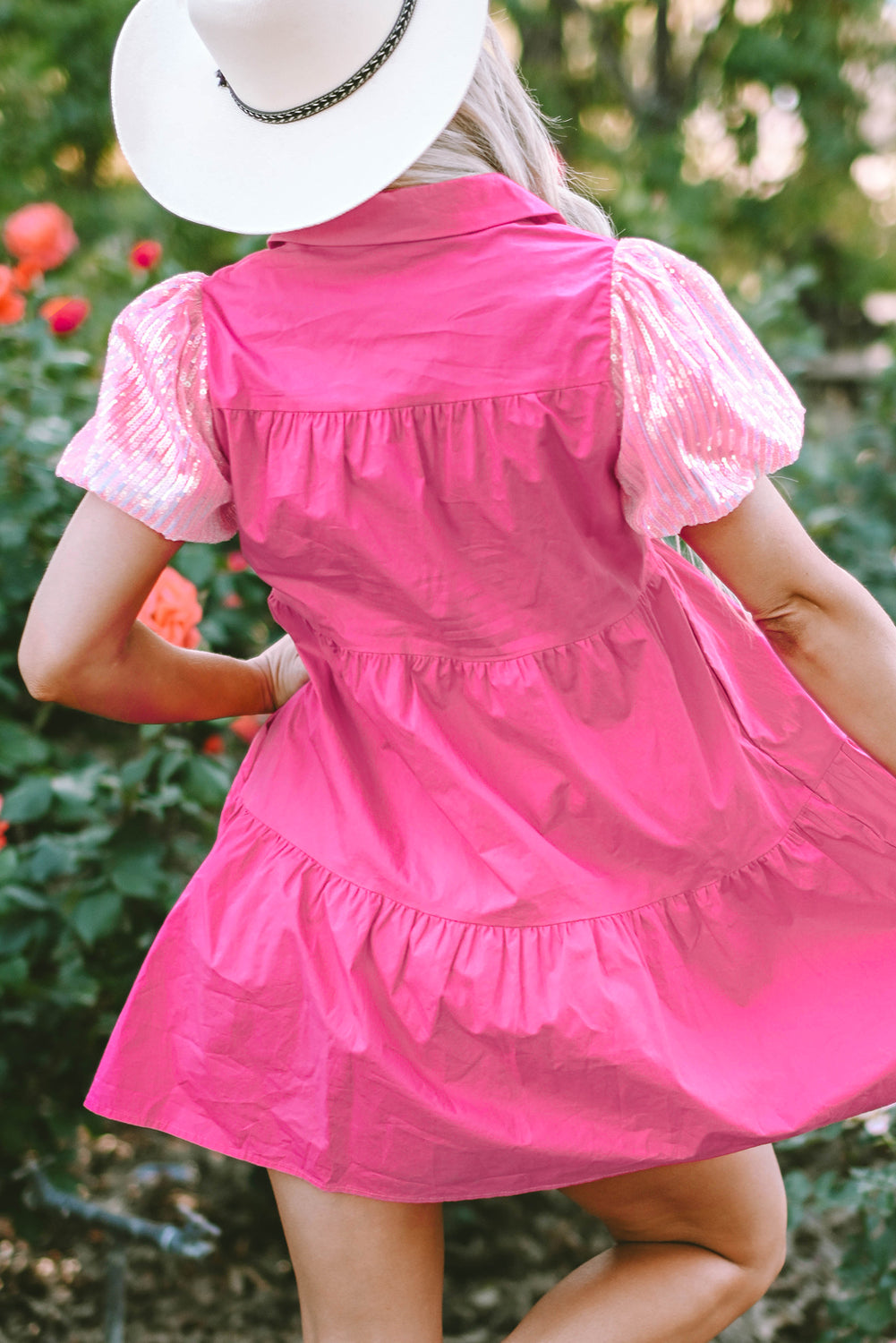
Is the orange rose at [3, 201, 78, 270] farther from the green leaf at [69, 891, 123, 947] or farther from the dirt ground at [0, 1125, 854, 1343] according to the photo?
the dirt ground at [0, 1125, 854, 1343]

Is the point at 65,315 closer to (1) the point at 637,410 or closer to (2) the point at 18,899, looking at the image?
(2) the point at 18,899

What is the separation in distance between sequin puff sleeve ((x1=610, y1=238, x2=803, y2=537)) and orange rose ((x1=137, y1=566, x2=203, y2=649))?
0.76 m

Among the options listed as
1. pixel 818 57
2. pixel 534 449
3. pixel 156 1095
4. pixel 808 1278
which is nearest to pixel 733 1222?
pixel 156 1095

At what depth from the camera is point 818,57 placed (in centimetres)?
615

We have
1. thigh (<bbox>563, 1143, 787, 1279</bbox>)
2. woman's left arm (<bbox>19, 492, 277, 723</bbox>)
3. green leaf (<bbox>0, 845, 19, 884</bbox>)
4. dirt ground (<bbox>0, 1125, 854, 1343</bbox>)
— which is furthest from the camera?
dirt ground (<bbox>0, 1125, 854, 1343</bbox>)

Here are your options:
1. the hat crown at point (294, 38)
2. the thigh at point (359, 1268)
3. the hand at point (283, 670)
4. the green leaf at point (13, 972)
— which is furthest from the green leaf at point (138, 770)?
the hat crown at point (294, 38)

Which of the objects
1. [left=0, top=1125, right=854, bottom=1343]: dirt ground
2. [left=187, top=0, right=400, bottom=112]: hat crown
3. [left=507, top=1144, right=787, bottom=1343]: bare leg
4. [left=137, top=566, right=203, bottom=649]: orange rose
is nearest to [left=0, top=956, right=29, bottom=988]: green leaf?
[left=0, top=1125, right=854, bottom=1343]: dirt ground

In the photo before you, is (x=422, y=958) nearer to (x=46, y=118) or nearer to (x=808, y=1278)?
(x=808, y=1278)

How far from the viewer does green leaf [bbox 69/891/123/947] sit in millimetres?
1822

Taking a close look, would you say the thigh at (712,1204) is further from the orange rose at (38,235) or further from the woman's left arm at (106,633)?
the orange rose at (38,235)

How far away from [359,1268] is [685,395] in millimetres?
808

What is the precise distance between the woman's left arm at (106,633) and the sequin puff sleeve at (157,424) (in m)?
0.03

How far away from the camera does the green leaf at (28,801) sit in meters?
1.80

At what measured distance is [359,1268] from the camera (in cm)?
112
